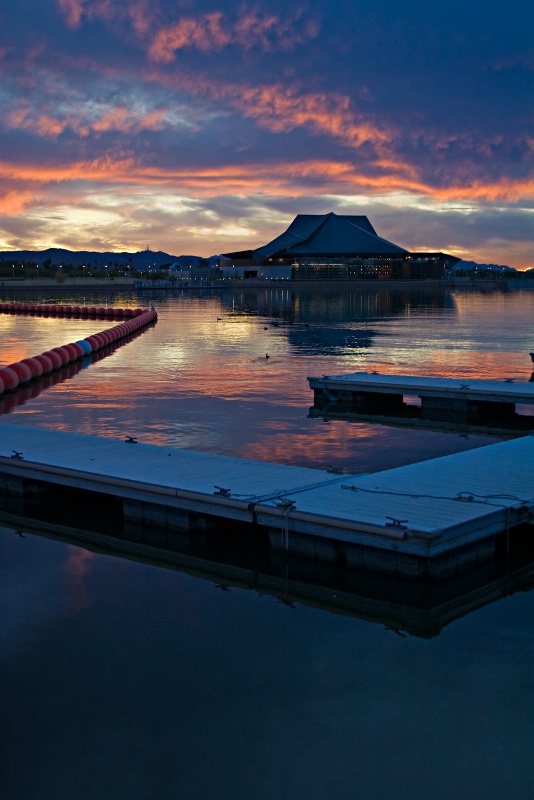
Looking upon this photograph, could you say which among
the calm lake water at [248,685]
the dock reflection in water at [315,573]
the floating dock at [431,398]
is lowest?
the calm lake water at [248,685]

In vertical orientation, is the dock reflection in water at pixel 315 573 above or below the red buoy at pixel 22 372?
below

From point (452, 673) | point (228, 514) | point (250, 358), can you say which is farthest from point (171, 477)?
point (250, 358)

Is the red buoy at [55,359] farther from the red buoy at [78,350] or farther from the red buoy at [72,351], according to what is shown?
the red buoy at [78,350]

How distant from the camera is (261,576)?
13.4m

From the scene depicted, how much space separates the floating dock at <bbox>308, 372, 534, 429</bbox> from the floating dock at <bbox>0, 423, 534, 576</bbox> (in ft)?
24.1

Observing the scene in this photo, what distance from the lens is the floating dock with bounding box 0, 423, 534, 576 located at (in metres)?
12.8

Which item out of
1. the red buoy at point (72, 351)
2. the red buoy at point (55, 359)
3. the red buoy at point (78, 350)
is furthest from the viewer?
the red buoy at point (78, 350)

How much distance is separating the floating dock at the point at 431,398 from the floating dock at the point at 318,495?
735 centimetres

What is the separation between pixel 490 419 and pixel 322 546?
1353 cm

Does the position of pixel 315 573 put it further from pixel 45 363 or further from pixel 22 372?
pixel 45 363

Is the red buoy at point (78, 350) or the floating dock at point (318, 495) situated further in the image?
the red buoy at point (78, 350)

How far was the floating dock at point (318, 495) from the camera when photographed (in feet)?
41.9

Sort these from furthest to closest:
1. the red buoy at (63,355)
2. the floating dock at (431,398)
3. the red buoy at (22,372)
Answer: the red buoy at (63,355) < the red buoy at (22,372) < the floating dock at (431,398)

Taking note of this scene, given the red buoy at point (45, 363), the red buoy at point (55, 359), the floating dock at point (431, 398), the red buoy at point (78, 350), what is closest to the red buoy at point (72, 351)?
the red buoy at point (78, 350)
